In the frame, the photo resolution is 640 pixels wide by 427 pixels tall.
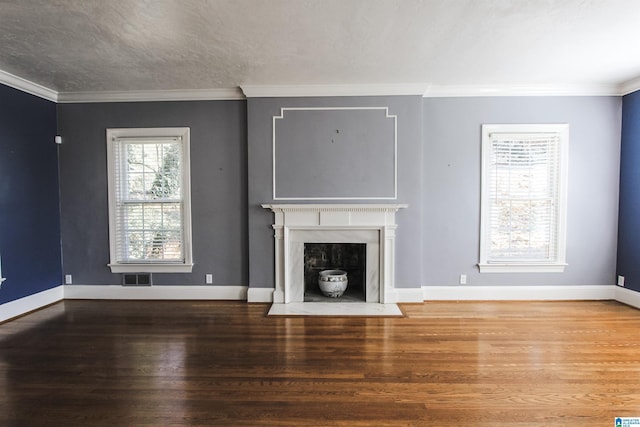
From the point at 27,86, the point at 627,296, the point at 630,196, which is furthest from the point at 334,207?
the point at 27,86

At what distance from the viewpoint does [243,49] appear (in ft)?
9.35

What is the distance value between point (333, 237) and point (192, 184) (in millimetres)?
1885

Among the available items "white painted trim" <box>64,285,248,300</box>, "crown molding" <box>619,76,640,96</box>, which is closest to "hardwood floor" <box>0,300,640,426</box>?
"white painted trim" <box>64,285,248,300</box>

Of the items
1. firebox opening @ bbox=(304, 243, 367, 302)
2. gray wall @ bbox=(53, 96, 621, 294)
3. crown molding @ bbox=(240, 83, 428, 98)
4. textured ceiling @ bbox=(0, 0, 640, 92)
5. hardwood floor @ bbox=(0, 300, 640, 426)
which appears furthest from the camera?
firebox opening @ bbox=(304, 243, 367, 302)

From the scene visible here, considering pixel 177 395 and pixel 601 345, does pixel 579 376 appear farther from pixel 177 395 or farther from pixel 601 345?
pixel 177 395

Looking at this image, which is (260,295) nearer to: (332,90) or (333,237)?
(333,237)

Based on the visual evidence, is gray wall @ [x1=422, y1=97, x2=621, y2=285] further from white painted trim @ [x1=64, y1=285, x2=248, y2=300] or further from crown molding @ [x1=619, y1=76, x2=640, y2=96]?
white painted trim @ [x1=64, y1=285, x2=248, y2=300]

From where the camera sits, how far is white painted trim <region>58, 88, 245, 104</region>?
12.8ft

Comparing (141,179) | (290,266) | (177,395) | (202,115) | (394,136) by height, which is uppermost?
(202,115)

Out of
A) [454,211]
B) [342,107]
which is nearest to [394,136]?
[342,107]

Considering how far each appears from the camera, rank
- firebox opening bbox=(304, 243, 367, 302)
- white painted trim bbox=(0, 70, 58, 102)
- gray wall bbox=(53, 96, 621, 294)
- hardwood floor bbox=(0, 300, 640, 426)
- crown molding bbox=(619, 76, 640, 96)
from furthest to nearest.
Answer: firebox opening bbox=(304, 243, 367, 302)
gray wall bbox=(53, 96, 621, 294)
crown molding bbox=(619, 76, 640, 96)
white painted trim bbox=(0, 70, 58, 102)
hardwood floor bbox=(0, 300, 640, 426)

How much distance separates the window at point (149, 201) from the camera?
400 centimetres

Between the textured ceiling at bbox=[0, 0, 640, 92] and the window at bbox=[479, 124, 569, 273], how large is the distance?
26.2 inches

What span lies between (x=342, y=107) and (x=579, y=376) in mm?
3290
